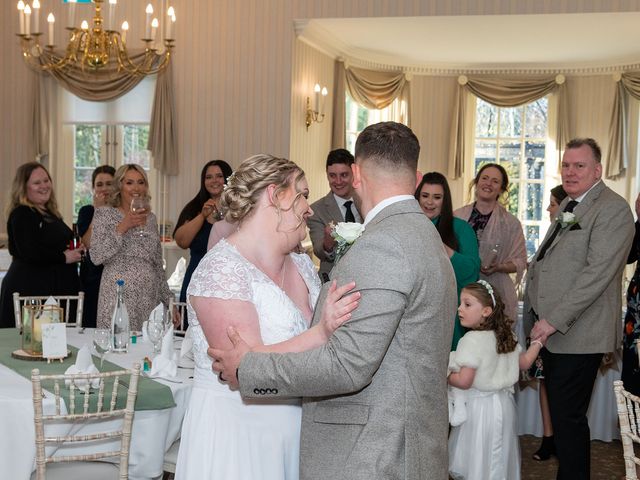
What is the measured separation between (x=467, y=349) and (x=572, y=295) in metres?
0.59

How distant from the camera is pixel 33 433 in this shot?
320cm

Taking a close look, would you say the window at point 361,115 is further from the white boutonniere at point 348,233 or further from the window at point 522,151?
the white boutonniere at point 348,233

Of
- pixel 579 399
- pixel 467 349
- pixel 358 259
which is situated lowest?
pixel 579 399

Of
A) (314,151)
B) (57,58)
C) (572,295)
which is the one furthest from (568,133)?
(572,295)

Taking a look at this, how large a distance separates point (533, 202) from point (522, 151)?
0.73 metres

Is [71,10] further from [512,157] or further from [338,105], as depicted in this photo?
[512,157]

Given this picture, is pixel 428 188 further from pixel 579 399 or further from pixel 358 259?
pixel 358 259

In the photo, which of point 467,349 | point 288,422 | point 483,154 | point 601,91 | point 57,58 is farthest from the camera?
point 483,154

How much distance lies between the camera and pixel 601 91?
35.7 ft

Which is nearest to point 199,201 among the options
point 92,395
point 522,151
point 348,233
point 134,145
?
point 92,395

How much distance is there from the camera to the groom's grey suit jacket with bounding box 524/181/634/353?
13.6 ft

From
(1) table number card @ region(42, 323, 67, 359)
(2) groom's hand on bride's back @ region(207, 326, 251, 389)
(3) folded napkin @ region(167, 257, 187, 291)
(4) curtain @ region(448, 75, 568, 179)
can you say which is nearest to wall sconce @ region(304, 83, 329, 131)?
(3) folded napkin @ region(167, 257, 187, 291)

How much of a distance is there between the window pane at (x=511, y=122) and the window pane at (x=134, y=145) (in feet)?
17.2

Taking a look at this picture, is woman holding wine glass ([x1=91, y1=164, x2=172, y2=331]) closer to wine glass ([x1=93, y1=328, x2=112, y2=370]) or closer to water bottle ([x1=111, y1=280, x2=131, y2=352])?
water bottle ([x1=111, y1=280, x2=131, y2=352])
